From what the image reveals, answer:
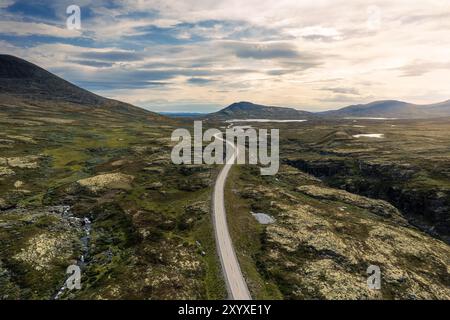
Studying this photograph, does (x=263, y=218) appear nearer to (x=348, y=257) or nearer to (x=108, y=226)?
(x=348, y=257)

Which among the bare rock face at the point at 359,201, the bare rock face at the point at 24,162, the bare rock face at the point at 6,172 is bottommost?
the bare rock face at the point at 359,201

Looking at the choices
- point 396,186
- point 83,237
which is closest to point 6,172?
point 83,237

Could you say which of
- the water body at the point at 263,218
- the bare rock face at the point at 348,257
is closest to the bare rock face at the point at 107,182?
the water body at the point at 263,218

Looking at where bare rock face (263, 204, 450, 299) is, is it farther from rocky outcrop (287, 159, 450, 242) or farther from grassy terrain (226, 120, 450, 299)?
rocky outcrop (287, 159, 450, 242)

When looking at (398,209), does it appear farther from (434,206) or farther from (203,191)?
(203,191)

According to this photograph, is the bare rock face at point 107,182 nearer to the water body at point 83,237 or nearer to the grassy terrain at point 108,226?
the grassy terrain at point 108,226
